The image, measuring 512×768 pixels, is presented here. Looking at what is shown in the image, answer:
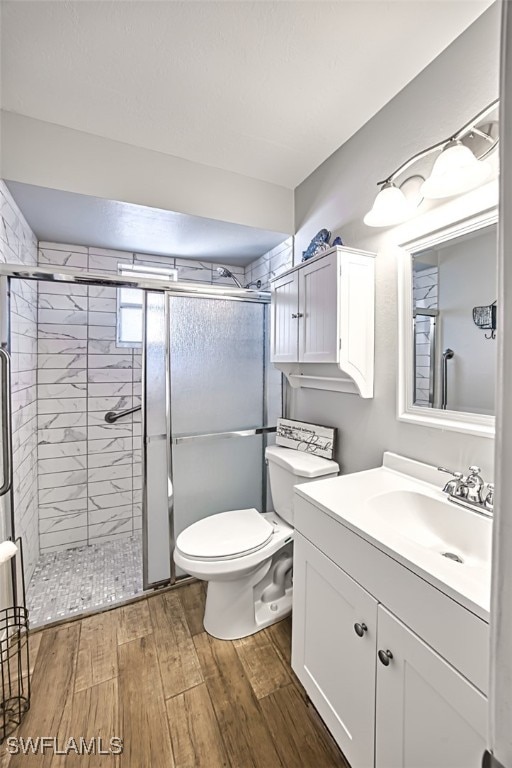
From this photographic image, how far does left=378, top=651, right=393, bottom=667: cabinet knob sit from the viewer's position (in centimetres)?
85

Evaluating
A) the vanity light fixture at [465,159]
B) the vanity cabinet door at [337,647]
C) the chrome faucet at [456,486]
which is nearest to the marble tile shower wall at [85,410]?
the vanity cabinet door at [337,647]

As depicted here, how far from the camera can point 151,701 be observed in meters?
1.27

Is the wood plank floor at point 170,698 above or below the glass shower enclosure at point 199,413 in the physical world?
below

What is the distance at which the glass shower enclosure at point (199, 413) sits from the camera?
1.86m

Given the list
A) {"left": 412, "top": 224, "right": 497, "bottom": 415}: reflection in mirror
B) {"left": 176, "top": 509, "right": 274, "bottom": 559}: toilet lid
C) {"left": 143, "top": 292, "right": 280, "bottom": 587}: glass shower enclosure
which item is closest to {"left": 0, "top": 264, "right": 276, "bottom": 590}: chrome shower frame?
{"left": 143, "top": 292, "right": 280, "bottom": 587}: glass shower enclosure

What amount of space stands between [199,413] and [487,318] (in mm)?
1470

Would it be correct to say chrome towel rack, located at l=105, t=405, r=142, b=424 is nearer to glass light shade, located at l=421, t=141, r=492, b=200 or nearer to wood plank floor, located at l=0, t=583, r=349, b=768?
wood plank floor, located at l=0, t=583, r=349, b=768

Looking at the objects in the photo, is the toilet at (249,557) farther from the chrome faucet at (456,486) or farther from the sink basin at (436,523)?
the chrome faucet at (456,486)

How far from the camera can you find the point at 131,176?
1.71 metres

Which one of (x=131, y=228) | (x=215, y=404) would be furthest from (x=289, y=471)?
(x=131, y=228)

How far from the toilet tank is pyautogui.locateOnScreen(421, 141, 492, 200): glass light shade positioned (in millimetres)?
1222

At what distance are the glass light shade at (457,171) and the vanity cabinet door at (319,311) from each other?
0.45m

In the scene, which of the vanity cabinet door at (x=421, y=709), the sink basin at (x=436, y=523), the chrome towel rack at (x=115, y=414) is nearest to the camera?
the vanity cabinet door at (x=421, y=709)

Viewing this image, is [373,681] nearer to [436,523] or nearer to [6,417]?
[436,523]
